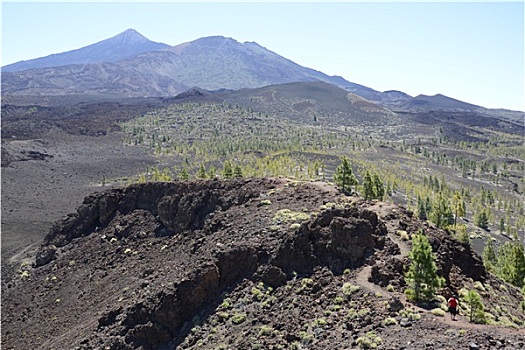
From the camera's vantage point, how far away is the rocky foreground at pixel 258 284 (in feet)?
74.7

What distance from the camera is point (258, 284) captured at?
98.4ft

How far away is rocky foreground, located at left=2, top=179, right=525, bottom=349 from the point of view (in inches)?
896

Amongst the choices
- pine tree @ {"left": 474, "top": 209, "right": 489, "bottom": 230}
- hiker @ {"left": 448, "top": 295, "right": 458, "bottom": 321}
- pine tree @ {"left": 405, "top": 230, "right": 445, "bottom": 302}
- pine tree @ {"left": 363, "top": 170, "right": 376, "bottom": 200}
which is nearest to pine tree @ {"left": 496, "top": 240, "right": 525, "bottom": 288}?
pine tree @ {"left": 363, "top": 170, "right": 376, "bottom": 200}

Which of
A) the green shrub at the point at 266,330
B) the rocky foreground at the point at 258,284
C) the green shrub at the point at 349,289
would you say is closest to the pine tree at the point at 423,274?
the rocky foreground at the point at 258,284

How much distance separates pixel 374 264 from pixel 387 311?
4809mm

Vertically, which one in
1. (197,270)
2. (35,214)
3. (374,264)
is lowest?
(35,214)

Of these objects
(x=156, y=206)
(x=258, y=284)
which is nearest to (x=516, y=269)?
(x=258, y=284)

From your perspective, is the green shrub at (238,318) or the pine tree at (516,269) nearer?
the green shrub at (238,318)

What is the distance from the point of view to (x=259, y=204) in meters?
40.0

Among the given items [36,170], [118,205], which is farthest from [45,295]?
[36,170]

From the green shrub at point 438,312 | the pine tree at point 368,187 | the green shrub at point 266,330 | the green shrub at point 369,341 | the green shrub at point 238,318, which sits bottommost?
the green shrub at point 238,318

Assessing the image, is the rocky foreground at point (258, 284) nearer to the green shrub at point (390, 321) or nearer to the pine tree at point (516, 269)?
the green shrub at point (390, 321)

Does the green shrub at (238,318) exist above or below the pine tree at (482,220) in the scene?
above

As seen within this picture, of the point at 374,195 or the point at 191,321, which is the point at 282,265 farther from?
the point at 374,195
